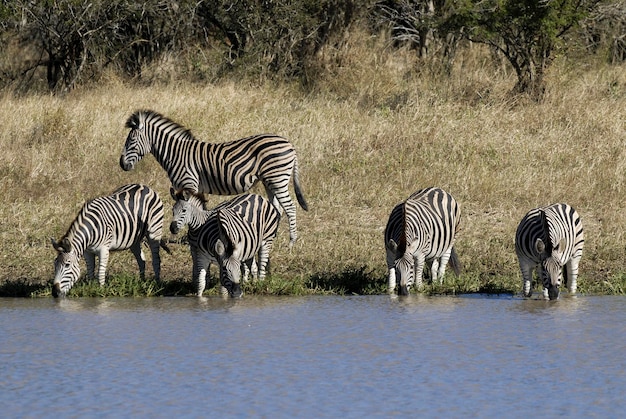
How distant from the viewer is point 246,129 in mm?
17625

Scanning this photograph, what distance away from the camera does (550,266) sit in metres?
10.8

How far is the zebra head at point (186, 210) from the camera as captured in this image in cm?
1179

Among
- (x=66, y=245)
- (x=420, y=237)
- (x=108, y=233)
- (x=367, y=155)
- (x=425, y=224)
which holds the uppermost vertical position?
(x=367, y=155)

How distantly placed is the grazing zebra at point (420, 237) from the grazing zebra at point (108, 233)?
96.3 inches

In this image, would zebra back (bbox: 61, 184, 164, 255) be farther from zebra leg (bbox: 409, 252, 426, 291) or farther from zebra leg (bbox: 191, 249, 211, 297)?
zebra leg (bbox: 409, 252, 426, 291)

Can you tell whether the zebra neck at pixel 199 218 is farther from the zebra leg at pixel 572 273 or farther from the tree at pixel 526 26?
the tree at pixel 526 26

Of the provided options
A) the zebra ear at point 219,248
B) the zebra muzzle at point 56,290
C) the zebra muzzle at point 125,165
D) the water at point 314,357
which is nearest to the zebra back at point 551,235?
the water at point 314,357

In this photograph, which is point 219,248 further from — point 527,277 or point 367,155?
point 367,155

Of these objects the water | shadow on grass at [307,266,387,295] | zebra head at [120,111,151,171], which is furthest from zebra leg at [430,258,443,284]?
zebra head at [120,111,151,171]

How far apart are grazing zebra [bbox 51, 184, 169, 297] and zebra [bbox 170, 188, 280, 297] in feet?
1.33

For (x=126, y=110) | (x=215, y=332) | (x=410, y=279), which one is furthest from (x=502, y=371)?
(x=126, y=110)

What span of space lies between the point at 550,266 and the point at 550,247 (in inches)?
6.8

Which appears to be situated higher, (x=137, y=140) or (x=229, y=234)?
(x=137, y=140)

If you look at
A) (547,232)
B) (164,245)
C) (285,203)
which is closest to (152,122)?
(285,203)
